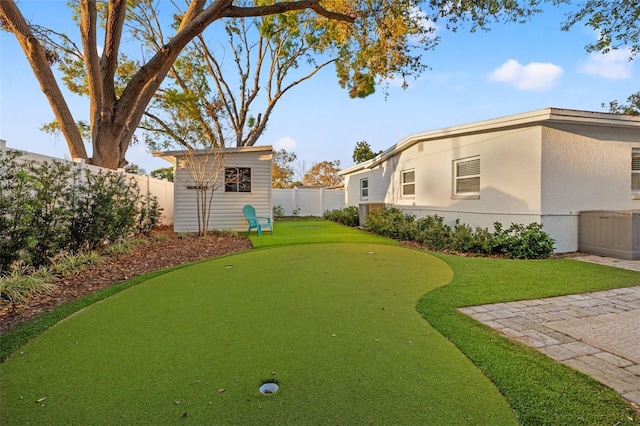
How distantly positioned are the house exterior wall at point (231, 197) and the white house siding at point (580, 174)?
8250 millimetres

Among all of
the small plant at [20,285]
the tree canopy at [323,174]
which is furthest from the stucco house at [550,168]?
→ the tree canopy at [323,174]

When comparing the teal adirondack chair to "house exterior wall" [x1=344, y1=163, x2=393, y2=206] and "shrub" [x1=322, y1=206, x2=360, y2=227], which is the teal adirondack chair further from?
"house exterior wall" [x1=344, y1=163, x2=393, y2=206]

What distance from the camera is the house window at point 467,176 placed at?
27.4 feet

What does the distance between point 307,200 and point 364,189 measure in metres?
4.72

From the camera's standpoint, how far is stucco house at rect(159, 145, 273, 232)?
11.0 meters

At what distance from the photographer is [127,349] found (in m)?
2.56

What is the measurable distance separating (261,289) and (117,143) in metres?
6.10

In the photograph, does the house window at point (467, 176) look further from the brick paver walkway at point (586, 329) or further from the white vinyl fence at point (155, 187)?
the white vinyl fence at point (155, 187)

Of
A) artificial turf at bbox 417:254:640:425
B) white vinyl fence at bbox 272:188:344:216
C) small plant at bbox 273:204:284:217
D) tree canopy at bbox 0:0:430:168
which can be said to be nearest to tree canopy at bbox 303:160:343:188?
white vinyl fence at bbox 272:188:344:216

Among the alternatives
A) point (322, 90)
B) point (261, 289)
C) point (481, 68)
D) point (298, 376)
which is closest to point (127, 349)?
point (298, 376)

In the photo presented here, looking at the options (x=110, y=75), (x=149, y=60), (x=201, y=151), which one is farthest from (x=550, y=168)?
(x=149, y=60)

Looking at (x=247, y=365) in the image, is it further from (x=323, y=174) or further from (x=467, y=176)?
(x=323, y=174)

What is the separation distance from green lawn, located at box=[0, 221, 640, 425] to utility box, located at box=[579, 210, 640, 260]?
2.46m

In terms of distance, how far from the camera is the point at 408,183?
11477 mm
